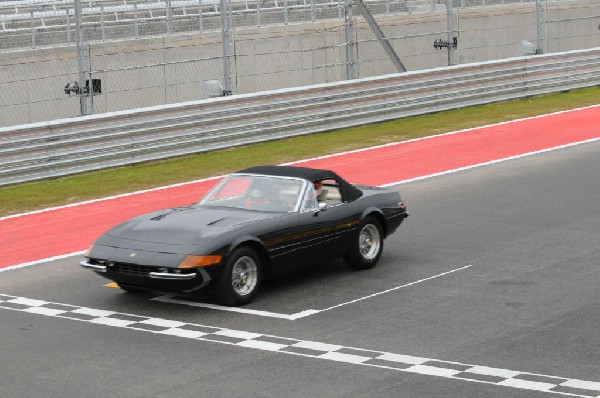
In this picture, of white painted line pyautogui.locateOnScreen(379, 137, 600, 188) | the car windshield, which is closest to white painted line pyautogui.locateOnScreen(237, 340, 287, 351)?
the car windshield

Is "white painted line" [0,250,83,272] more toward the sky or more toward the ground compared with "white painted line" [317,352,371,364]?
more toward the sky

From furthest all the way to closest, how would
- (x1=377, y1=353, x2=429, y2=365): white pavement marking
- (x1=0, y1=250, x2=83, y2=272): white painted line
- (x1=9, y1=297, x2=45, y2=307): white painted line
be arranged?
(x1=0, y1=250, x2=83, y2=272): white painted line
(x1=9, y1=297, x2=45, y2=307): white painted line
(x1=377, y1=353, x2=429, y2=365): white pavement marking

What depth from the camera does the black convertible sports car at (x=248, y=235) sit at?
11961mm

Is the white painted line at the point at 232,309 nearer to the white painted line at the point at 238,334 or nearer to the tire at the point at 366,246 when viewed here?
the white painted line at the point at 238,334

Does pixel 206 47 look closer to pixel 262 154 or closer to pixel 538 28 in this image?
pixel 262 154

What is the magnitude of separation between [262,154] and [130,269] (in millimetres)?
11309

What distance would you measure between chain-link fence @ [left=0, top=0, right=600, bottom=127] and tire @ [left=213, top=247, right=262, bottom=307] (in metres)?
9.88

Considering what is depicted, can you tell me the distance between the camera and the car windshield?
13.3 m

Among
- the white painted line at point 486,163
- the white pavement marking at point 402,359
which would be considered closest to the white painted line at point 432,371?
the white pavement marking at point 402,359

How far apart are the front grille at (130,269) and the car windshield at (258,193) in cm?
179

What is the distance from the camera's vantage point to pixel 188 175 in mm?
21344

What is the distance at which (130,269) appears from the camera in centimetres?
1203

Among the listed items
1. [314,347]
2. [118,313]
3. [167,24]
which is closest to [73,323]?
[118,313]

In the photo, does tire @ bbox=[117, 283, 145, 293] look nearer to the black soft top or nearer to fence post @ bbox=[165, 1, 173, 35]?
the black soft top
